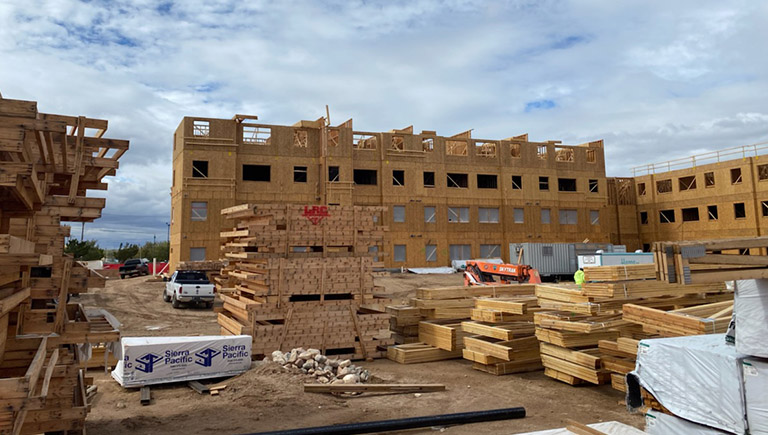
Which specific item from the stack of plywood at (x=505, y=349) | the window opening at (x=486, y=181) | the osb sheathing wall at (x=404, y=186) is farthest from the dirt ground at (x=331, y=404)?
the window opening at (x=486, y=181)

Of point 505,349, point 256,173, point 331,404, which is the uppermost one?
point 256,173

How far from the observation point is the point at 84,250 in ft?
189

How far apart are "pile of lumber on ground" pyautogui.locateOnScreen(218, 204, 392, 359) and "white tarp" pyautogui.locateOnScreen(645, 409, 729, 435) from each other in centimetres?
819

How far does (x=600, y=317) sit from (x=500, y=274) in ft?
46.2

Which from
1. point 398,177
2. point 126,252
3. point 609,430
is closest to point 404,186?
point 398,177

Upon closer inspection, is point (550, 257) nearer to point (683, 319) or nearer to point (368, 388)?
point (683, 319)

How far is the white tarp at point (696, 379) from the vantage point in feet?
18.6

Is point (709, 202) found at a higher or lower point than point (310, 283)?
higher

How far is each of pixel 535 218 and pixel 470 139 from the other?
9194 mm

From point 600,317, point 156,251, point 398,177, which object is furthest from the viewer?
point 156,251

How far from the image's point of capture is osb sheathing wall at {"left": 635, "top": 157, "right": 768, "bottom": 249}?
40.8 meters

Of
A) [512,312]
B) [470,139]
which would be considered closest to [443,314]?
[512,312]

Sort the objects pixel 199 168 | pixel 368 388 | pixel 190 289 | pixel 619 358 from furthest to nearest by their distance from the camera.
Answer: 1. pixel 199 168
2. pixel 190 289
3. pixel 368 388
4. pixel 619 358

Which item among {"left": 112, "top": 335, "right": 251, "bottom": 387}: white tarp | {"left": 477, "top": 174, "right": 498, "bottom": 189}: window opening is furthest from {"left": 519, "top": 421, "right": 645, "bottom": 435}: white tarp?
{"left": 477, "top": 174, "right": 498, "bottom": 189}: window opening
